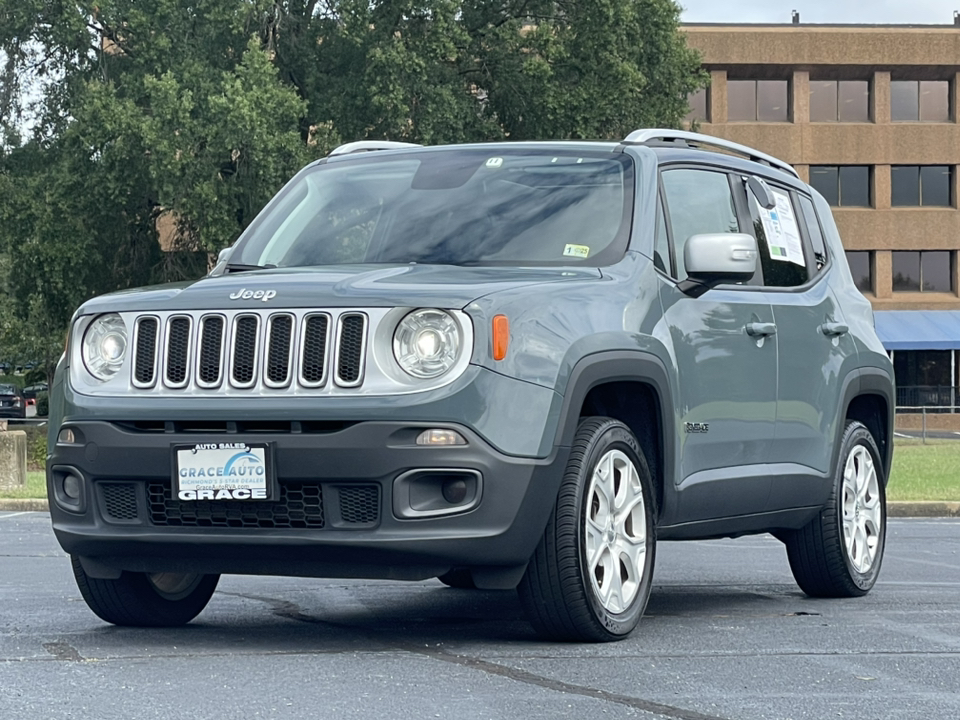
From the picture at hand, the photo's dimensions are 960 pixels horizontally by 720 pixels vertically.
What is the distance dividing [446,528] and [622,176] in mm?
1961

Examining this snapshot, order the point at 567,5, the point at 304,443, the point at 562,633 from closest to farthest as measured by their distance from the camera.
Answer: the point at 304,443 → the point at 562,633 → the point at 567,5

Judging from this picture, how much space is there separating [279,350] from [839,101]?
56505mm

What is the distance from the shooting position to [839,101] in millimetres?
60125

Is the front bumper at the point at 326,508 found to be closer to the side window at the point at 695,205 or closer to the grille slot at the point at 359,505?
the grille slot at the point at 359,505

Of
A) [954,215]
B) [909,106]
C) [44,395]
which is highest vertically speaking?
[909,106]

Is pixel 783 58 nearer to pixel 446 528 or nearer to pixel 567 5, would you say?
pixel 567 5

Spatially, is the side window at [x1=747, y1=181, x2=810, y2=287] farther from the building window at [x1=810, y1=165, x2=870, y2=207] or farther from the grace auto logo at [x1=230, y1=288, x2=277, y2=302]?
the building window at [x1=810, y1=165, x2=870, y2=207]

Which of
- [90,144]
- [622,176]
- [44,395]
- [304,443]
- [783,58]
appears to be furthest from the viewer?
[44,395]

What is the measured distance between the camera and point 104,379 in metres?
6.17

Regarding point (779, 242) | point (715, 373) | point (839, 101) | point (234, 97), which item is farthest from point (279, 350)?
point (839, 101)

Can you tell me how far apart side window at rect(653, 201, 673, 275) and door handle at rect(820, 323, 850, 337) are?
51.2 inches

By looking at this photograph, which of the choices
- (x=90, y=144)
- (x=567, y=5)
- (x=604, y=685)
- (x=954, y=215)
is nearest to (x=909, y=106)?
(x=954, y=215)

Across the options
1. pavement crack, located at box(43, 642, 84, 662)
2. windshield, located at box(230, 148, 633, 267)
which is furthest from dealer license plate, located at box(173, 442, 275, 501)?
windshield, located at box(230, 148, 633, 267)

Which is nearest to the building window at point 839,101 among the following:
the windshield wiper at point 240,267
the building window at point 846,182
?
the building window at point 846,182
